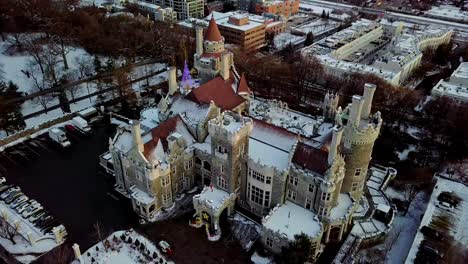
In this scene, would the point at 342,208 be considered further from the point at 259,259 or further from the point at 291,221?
the point at 259,259

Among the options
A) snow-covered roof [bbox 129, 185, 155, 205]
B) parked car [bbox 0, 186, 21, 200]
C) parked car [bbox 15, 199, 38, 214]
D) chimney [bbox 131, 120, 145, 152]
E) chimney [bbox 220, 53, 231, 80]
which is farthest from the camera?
chimney [bbox 220, 53, 231, 80]

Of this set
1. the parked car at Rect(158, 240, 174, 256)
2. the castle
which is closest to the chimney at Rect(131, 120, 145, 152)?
the castle

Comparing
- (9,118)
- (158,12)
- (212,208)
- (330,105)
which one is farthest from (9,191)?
(158,12)

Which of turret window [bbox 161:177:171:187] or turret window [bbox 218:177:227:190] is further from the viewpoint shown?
turret window [bbox 218:177:227:190]

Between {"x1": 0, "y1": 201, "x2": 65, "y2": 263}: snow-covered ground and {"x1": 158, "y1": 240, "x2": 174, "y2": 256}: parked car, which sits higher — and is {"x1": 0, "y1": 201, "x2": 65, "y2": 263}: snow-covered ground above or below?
below

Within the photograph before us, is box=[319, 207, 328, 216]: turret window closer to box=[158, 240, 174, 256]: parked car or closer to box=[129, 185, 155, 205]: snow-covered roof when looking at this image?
box=[158, 240, 174, 256]: parked car

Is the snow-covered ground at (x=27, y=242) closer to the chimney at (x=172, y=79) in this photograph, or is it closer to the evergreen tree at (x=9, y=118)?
the evergreen tree at (x=9, y=118)

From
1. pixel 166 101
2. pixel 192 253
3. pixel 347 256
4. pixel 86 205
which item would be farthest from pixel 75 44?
pixel 347 256
